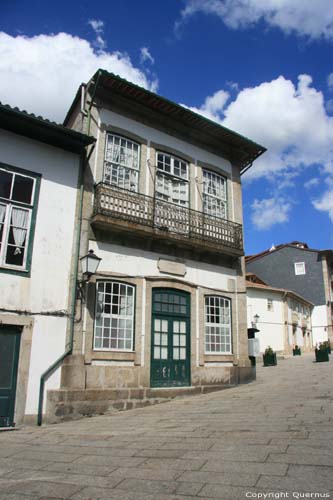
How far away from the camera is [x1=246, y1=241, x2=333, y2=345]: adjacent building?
34.7 meters

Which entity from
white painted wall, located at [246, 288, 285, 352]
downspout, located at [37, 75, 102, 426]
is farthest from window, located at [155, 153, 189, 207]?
white painted wall, located at [246, 288, 285, 352]

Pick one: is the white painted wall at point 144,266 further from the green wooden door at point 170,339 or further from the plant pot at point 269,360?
the plant pot at point 269,360

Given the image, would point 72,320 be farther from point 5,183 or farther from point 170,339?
point 5,183

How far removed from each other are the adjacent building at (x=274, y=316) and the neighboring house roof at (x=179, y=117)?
42.4ft

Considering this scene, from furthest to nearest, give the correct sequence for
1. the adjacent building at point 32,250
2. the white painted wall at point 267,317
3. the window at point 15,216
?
1. the white painted wall at point 267,317
2. the window at point 15,216
3. the adjacent building at point 32,250

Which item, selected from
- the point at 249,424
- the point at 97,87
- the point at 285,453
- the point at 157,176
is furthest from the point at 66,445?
the point at 97,87

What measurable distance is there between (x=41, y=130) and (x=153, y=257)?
3.85 metres

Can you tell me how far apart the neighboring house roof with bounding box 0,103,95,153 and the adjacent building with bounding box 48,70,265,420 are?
596 mm

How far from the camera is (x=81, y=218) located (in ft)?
30.7

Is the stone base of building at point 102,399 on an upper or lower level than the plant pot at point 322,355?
lower

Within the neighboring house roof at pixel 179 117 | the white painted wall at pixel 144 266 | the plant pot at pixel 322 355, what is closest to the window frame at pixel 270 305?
the plant pot at pixel 322 355

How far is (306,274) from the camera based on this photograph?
3572 centimetres

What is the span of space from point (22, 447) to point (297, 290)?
107 ft

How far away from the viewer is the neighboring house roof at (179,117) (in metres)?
10.4
